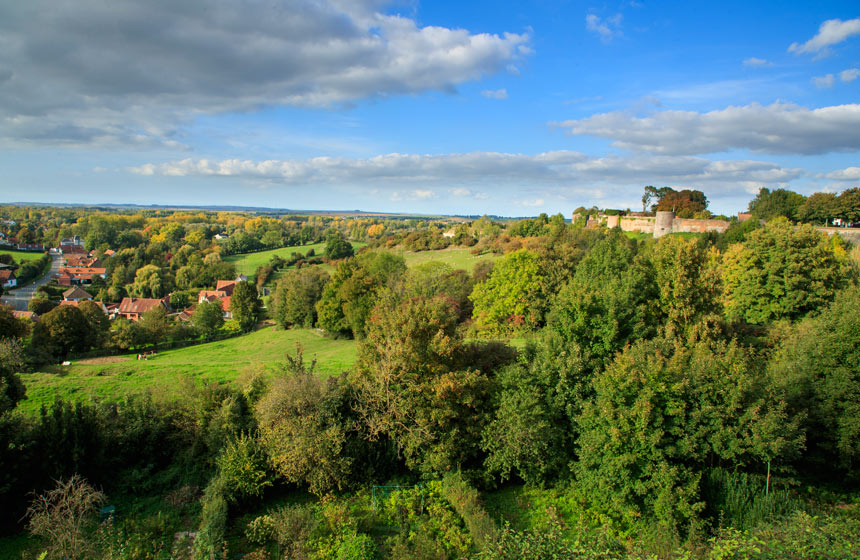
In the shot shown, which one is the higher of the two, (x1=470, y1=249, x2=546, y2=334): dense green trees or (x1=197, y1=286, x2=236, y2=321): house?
(x1=470, y1=249, x2=546, y2=334): dense green trees

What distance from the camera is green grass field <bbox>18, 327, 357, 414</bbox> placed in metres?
17.7

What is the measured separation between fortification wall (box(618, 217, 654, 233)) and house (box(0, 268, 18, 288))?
81855mm

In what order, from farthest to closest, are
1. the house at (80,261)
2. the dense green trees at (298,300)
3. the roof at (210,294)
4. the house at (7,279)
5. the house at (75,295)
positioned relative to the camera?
the house at (80,261) → the house at (7,279) → the roof at (210,294) → the house at (75,295) → the dense green trees at (298,300)

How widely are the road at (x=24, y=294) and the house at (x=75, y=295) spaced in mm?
3791

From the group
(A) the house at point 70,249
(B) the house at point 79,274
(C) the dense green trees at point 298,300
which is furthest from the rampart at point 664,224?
(A) the house at point 70,249

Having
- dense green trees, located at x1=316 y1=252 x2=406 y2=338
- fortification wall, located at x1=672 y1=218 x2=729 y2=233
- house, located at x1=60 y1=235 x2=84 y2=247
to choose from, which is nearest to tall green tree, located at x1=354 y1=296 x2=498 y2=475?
dense green trees, located at x1=316 y1=252 x2=406 y2=338

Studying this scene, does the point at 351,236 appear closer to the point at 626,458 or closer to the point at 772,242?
the point at 772,242

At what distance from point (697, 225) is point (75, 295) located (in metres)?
74.3

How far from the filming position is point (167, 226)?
359 ft

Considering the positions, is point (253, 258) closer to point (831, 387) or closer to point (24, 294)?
point (24, 294)

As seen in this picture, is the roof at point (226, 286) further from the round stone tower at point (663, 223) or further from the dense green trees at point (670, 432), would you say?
the dense green trees at point (670, 432)

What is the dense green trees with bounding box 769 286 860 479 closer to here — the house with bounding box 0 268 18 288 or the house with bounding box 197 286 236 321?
the house with bounding box 197 286 236 321

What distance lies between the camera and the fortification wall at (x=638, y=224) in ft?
166

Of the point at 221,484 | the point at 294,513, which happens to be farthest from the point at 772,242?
the point at 221,484
